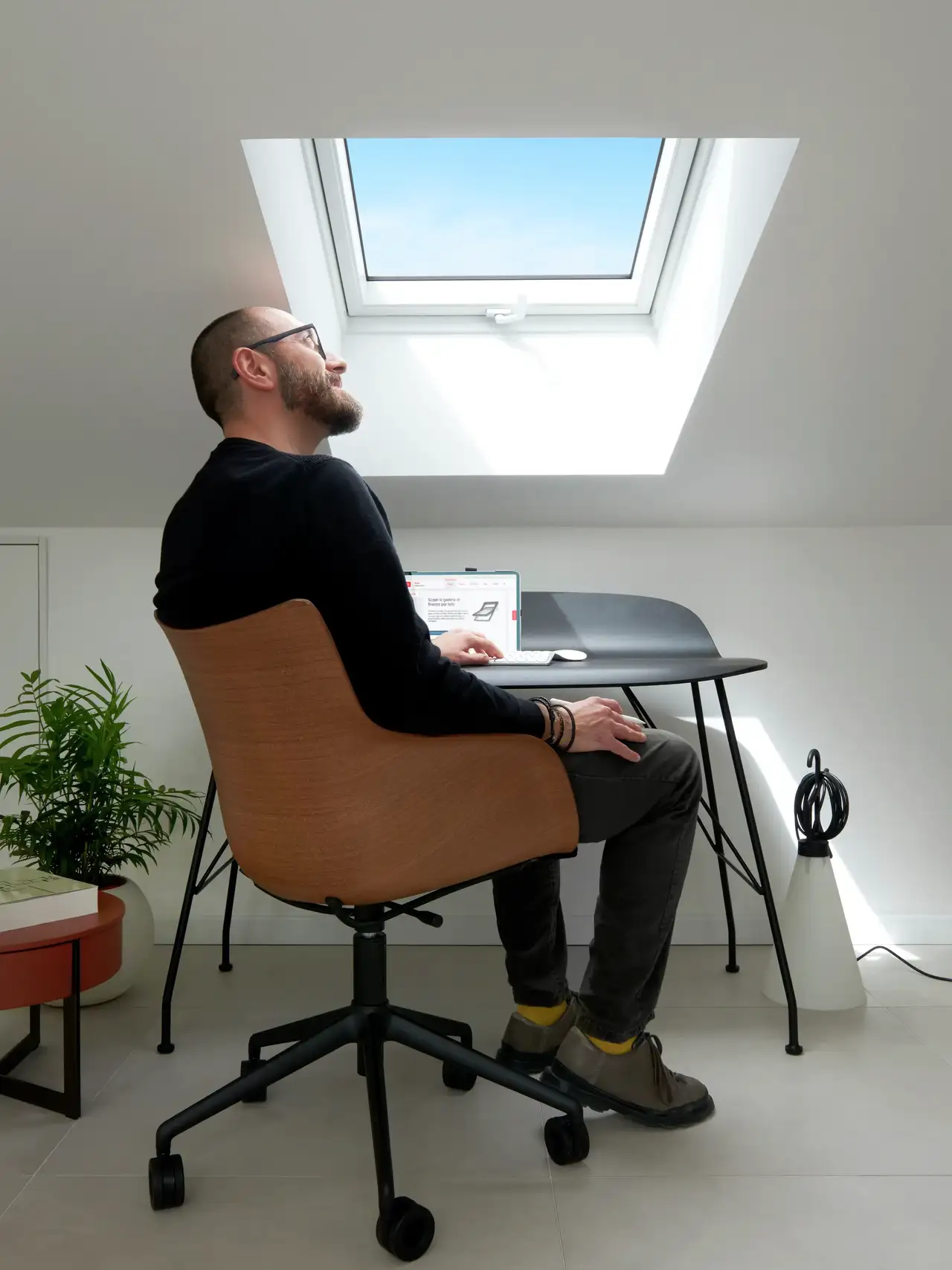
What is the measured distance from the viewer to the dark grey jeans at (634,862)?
1529 mm

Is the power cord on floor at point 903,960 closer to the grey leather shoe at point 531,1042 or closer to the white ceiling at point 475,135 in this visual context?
the grey leather shoe at point 531,1042

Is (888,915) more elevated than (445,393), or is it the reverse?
(445,393)

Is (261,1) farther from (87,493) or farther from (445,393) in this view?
(87,493)

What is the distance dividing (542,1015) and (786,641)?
132cm

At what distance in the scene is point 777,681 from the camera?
2709 mm

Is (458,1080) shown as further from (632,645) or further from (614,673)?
(632,645)

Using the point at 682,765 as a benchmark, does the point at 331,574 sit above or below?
above

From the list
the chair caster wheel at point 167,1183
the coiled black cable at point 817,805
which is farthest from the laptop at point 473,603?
the chair caster wheel at point 167,1183

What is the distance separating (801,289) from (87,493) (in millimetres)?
1782

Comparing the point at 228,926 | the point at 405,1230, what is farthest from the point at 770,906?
the point at 228,926

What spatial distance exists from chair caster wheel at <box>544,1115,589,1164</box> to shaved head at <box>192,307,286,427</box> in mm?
1231

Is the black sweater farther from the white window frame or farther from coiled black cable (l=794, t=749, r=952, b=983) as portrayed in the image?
the white window frame

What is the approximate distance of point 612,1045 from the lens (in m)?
1.60

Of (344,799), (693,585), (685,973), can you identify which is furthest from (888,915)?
(344,799)
